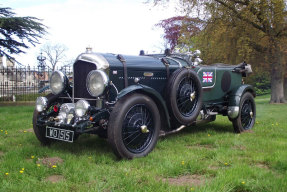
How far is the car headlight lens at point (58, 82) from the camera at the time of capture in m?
4.47

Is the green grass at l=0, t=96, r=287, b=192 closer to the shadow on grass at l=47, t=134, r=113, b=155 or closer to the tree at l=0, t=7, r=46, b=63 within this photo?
the shadow on grass at l=47, t=134, r=113, b=155

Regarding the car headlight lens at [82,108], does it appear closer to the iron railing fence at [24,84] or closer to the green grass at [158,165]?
the green grass at [158,165]

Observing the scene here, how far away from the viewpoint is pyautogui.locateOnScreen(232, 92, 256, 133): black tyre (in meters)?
5.64

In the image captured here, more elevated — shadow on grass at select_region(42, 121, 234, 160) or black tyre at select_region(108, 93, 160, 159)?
black tyre at select_region(108, 93, 160, 159)

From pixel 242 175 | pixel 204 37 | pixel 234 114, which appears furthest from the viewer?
pixel 204 37

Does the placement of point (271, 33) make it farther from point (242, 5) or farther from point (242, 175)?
point (242, 175)

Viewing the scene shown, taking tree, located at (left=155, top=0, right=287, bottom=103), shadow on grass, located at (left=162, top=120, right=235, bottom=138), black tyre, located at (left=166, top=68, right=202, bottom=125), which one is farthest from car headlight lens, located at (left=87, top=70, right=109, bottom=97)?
tree, located at (left=155, top=0, right=287, bottom=103)

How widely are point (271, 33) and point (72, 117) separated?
478 inches

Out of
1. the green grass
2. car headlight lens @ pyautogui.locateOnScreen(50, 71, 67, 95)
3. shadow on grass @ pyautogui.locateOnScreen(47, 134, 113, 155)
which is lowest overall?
shadow on grass @ pyautogui.locateOnScreen(47, 134, 113, 155)

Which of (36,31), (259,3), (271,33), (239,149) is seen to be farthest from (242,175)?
(36,31)

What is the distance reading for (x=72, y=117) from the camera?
3891 mm

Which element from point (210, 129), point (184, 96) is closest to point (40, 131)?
point (184, 96)

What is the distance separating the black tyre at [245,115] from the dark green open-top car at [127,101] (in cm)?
4

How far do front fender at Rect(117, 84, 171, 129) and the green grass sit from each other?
464mm
